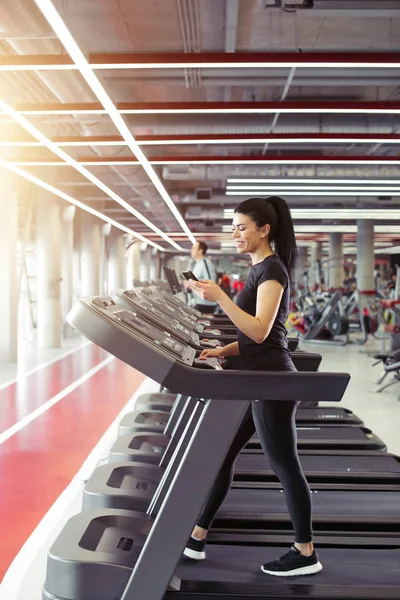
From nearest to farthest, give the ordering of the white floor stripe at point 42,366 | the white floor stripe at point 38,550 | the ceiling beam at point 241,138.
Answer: the white floor stripe at point 38,550
the ceiling beam at point 241,138
the white floor stripe at point 42,366

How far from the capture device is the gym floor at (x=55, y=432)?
2959 mm

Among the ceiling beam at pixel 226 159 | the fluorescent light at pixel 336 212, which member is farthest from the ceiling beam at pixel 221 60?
the fluorescent light at pixel 336 212

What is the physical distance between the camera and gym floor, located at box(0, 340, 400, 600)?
2.96m

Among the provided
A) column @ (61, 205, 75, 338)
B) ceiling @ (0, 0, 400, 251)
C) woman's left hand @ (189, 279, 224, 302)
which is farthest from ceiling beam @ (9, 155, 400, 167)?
column @ (61, 205, 75, 338)

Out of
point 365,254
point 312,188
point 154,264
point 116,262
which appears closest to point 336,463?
point 312,188

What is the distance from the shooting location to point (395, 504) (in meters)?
3.10

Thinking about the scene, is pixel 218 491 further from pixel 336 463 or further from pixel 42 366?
pixel 42 366

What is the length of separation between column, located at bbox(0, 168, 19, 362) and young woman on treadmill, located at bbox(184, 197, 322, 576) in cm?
710

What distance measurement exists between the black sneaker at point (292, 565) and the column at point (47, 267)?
9.24 m

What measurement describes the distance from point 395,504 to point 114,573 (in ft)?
5.06

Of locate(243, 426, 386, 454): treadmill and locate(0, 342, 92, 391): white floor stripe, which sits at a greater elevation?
locate(243, 426, 386, 454): treadmill

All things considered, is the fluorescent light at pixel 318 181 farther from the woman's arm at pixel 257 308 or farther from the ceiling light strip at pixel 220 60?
the woman's arm at pixel 257 308

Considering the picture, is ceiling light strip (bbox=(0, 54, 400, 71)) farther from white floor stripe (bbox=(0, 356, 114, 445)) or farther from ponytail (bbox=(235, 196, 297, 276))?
white floor stripe (bbox=(0, 356, 114, 445))

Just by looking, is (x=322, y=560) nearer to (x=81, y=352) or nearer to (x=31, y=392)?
(x=31, y=392)
